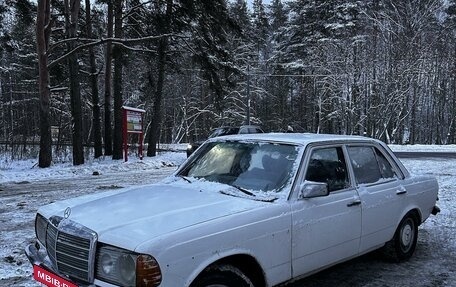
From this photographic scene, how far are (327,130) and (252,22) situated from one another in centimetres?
1736

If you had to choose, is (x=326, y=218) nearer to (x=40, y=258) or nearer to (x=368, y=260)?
(x=368, y=260)

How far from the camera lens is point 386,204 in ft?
17.7

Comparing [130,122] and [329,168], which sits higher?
[130,122]

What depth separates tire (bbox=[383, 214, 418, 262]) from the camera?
575 cm

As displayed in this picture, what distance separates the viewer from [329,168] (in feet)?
15.9

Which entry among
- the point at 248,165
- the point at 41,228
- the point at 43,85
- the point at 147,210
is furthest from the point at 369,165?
the point at 43,85

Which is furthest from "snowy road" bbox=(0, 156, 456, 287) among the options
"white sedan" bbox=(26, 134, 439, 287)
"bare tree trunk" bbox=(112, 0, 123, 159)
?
"bare tree trunk" bbox=(112, 0, 123, 159)

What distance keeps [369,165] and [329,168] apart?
2.92ft

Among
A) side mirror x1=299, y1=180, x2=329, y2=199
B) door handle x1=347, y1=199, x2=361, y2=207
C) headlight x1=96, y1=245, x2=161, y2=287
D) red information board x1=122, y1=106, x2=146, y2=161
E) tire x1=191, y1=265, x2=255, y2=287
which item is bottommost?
tire x1=191, y1=265, x2=255, y2=287

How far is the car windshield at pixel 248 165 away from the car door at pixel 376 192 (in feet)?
3.36

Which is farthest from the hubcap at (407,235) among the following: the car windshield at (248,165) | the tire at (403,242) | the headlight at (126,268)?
the headlight at (126,268)

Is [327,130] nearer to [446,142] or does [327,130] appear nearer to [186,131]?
[446,142]

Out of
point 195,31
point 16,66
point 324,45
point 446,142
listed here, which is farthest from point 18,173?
point 446,142

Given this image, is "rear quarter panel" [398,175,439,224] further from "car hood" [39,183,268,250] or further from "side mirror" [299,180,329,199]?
"car hood" [39,183,268,250]
